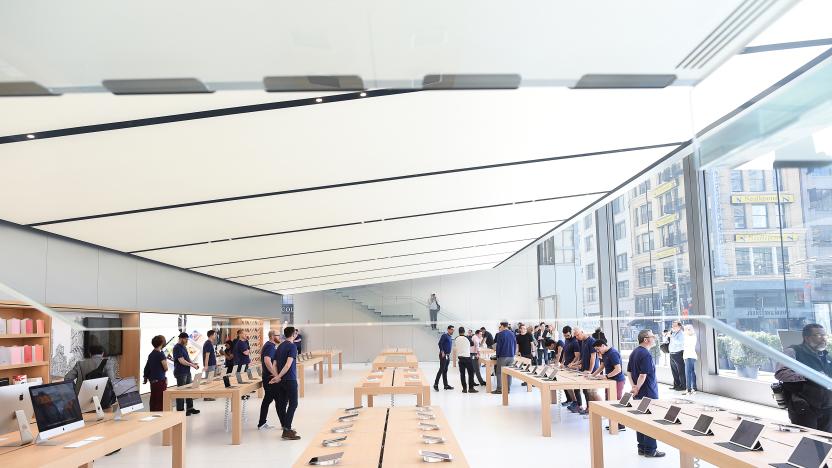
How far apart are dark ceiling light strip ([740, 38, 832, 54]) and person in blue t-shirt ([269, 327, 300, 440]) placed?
7.97m

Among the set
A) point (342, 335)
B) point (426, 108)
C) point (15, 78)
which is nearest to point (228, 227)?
point (426, 108)

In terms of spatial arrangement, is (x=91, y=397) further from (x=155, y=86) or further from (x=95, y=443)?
(x=155, y=86)

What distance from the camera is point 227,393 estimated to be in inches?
346

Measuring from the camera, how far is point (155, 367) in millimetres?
9531

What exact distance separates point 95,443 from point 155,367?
15.7ft

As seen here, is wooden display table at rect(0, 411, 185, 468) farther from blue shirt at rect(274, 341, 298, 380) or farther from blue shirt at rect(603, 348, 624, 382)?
blue shirt at rect(603, 348, 624, 382)

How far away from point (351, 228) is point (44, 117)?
608 cm

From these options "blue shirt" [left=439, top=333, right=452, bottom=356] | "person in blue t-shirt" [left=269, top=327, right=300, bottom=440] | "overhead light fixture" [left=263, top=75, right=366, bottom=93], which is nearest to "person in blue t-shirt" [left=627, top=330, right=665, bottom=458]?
"person in blue t-shirt" [left=269, top=327, right=300, bottom=440]

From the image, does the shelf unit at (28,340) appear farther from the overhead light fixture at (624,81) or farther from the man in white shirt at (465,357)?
the man in white shirt at (465,357)

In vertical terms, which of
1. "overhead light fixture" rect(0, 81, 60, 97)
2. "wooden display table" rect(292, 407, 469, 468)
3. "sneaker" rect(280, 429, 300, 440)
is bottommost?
"sneaker" rect(280, 429, 300, 440)

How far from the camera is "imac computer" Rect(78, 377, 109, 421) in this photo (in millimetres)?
6195

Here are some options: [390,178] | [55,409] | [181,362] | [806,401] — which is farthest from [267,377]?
[806,401]

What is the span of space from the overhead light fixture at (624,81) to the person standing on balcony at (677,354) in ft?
39.8

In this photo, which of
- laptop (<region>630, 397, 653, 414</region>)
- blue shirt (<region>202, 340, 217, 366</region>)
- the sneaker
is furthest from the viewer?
blue shirt (<region>202, 340, 217, 366</region>)
